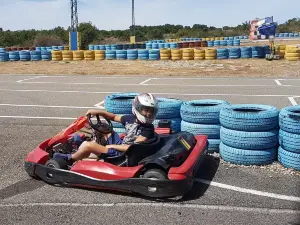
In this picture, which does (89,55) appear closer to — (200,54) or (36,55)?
(36,55)

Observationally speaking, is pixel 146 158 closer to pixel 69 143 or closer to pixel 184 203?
pixel 184 203

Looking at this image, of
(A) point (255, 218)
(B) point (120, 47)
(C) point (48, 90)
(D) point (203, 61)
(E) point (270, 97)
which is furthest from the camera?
(B) point (120, 47)

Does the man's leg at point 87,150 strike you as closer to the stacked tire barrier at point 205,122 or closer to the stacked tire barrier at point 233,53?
the stacked tire barrier at point 205,122

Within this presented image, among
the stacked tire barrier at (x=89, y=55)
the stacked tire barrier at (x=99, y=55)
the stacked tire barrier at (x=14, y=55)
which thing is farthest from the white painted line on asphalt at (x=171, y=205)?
the stacked tire barrier at (x=14, y=55)

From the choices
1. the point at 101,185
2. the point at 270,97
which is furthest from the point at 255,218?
the point at 270,97

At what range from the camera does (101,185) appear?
4.67 m

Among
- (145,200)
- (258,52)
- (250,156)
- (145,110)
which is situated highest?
(258,52)

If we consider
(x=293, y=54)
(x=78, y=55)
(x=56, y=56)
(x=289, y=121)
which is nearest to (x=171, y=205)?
(x=289, y=121)

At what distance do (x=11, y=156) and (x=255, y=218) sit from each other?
395cm

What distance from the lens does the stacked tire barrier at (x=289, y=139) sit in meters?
5.24

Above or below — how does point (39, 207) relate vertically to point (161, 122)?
below

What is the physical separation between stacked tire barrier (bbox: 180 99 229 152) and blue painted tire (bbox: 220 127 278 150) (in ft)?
1.44

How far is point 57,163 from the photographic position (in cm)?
508

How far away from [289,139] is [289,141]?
0.03 metres
